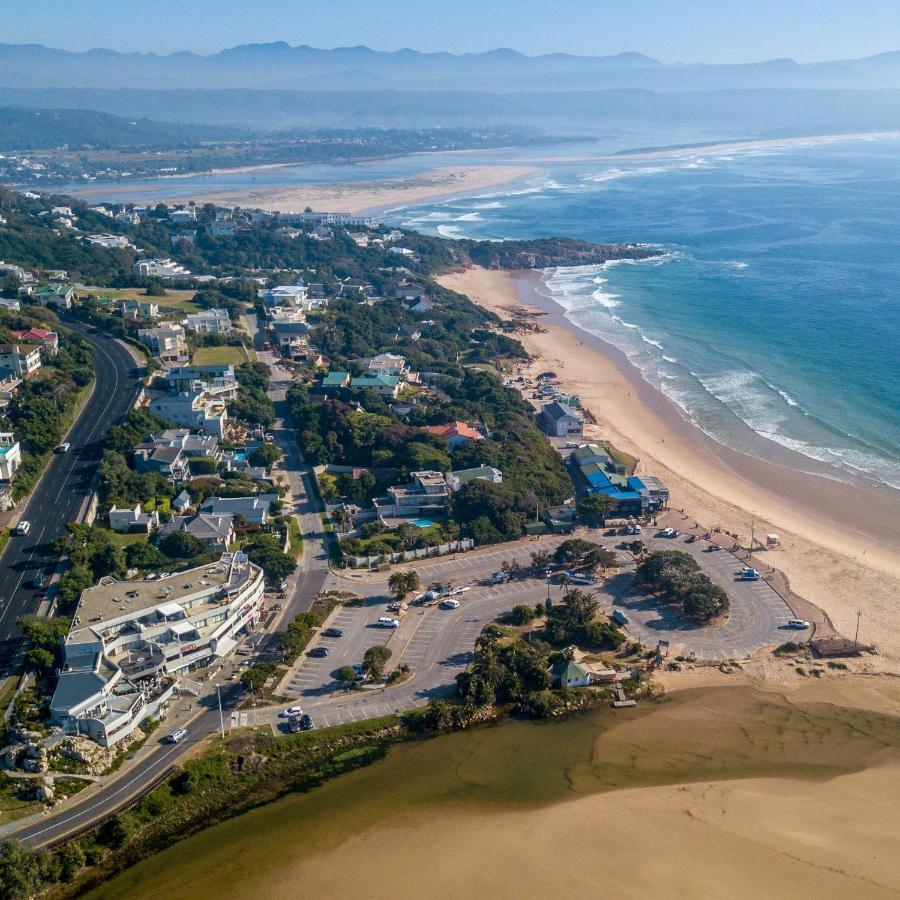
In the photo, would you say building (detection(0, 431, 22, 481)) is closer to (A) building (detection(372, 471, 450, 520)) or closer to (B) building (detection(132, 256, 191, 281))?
(A) building (detection(372, 471, 450, 520))

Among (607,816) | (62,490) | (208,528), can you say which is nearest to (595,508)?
(208,528)

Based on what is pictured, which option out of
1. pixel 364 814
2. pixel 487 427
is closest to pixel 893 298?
pixel 487 427

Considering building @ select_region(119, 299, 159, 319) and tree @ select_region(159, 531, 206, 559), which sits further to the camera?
building @ select_region(119, 299, 159, 319)

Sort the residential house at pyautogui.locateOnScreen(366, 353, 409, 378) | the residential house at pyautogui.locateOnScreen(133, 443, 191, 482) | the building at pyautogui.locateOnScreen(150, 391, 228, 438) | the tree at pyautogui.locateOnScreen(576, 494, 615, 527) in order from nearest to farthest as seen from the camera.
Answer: the tree at pyautogui.locateOnScreen(576, 494, 615, 527) → the residential house at pyautogui.locateOnScreen(133, 443, 191, 482) → the building at pyautogui.locateOnScreen(150, 391, 228, 438) → the residential house at pyautogui.locateOnScreen(366, 353, 409, 378)

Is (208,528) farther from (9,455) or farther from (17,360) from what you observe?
(17,360)

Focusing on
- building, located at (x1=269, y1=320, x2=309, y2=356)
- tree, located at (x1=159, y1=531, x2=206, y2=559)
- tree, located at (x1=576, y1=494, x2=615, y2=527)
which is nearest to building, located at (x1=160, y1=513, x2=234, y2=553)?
tree, located at (x1=159, y1=531, x2=206, y2=559)

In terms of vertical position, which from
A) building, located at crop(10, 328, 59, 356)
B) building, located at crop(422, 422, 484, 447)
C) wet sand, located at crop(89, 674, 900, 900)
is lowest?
wet sand, located at crop(89, 674, 900, 900)

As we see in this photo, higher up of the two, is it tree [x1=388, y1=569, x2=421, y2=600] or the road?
the road
